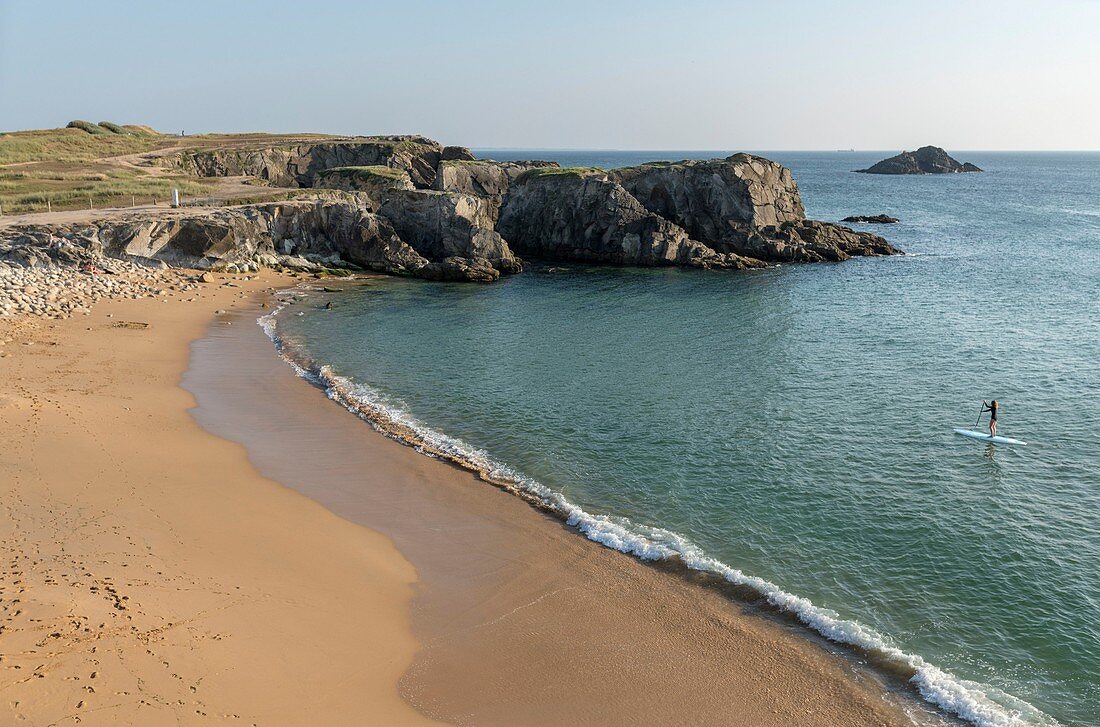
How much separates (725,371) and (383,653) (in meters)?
22.8

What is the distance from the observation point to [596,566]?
17.8 metres

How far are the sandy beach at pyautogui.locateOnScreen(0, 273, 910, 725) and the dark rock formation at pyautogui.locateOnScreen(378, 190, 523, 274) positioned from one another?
36090 mm

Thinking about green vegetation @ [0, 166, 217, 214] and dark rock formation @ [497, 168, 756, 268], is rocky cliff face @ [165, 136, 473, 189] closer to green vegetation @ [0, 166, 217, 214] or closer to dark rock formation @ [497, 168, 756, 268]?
green vegetation @ [0, 166, 217, 214]

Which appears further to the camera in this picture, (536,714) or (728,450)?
(728,450)

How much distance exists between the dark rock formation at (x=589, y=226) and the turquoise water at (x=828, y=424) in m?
6.62

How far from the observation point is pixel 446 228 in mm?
59750

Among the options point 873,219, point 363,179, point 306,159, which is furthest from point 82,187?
point 873,219

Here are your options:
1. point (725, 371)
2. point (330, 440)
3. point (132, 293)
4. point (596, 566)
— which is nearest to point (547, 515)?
point (596, 566)

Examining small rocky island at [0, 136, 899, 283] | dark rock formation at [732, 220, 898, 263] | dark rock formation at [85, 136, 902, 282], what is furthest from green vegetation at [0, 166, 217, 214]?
dark rock formation at [732, 220, 898, 263]

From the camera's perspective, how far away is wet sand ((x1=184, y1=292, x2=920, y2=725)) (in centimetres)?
1300

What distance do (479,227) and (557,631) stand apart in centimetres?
4844

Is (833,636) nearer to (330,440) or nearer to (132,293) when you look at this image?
(330,440)

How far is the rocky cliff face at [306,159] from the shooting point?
80375 millimetres

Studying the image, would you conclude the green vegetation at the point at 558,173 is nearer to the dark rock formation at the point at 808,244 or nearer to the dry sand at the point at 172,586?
the dark rock formation at the point at 808,244
